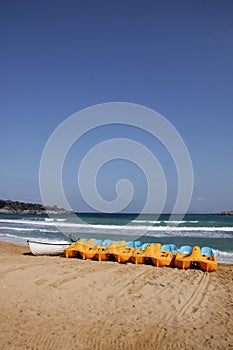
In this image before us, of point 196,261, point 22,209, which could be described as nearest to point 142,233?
point 196,261

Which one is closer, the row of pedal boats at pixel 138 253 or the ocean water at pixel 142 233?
Answer: the row of pedal boats at pixel 138 253

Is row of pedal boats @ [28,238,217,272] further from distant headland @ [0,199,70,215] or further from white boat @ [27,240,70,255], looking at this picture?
distant headland @ [0,199,70,215]

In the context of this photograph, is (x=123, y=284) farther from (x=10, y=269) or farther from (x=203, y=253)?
(x=203, y=253)

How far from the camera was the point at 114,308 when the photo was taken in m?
6.23

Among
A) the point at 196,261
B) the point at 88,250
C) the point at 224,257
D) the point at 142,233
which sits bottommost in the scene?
the point at 224,257

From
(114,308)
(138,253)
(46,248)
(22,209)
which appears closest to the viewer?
(114,308)

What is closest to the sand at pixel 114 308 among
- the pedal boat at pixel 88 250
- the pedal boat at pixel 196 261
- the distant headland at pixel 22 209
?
the pedal boat at pixel 196 261

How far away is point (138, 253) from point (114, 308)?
5198 mm

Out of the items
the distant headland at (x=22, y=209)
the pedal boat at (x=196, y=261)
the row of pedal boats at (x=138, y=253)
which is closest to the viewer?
the pedal boat at (x=196, y=261)

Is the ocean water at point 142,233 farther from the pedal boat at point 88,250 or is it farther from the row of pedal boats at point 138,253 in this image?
the pedal boat at point 88,250

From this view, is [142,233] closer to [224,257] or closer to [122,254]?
[224,257]

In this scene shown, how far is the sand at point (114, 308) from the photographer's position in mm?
4801

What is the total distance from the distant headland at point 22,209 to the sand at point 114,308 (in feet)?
344

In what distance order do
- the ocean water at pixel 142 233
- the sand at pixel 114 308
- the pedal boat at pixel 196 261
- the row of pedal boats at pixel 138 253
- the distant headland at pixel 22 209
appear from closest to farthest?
the sand at pixel 114 308 → the pedal boat at pixel 196 261 → the row of pedal boats at pixel 138 253 → the ocean water at pixel 142 233 → the distant headland at pixel 22 209
